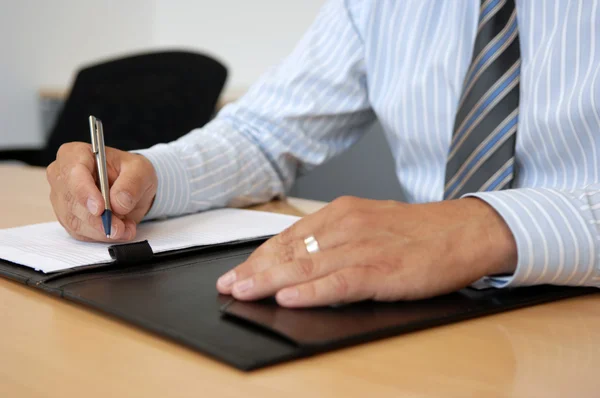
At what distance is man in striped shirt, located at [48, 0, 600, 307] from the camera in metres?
0.60

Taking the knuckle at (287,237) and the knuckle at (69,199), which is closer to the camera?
the knuckle at (287,237)

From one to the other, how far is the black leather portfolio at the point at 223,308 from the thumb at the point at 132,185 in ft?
0.43

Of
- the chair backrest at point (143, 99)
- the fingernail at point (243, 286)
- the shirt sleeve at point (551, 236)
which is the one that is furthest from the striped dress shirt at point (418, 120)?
the chair backrest at point (143, 99)

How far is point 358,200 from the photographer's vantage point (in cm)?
65

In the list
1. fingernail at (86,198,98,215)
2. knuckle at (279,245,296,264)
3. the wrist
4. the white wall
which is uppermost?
the wrist

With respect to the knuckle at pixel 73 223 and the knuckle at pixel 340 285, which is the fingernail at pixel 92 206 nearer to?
the knuckle at pixel 73 223

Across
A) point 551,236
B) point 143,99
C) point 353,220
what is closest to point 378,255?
point 353,220

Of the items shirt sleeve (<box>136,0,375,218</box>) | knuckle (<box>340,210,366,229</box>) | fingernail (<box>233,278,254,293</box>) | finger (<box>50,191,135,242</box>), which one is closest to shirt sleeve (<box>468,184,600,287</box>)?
knuckle (<box>340,210,366,229</box>)

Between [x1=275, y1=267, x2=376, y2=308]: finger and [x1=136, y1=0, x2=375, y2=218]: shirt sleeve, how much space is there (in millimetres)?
555

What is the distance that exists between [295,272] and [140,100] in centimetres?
147

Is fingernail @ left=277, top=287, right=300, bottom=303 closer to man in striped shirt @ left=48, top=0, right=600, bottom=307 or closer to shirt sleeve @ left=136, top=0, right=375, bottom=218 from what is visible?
man in striped shirt @ left=48, top=0, right=600, bottom=307

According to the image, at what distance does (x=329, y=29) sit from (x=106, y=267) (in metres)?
0.69

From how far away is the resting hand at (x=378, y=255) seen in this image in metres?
0.56

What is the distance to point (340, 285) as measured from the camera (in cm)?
55
